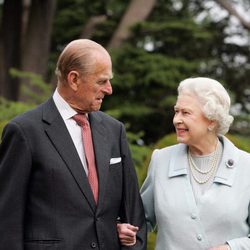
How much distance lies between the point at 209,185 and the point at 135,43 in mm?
8974

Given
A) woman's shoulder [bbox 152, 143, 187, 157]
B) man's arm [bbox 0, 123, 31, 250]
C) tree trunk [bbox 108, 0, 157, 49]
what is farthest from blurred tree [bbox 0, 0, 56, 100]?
man's arm [bbox 0, 123, 31, 250]

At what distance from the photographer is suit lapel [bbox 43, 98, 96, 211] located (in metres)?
3.26

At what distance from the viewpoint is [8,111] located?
8.47 meters

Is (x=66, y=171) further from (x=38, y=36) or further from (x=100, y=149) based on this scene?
(x=38, y=36)

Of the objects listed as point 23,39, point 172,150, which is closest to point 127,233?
point 172,150

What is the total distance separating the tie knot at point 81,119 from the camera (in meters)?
3.39

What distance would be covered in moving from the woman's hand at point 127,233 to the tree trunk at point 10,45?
9.49 metres

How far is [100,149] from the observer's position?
134 inches

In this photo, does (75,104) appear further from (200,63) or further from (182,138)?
(200,63)

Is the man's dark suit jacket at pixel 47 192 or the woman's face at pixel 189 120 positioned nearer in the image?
the man's dark suit jacket at pixel 47 192

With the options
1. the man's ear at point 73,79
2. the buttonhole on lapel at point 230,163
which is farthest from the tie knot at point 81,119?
the buttonhole on lapel at point 230,163

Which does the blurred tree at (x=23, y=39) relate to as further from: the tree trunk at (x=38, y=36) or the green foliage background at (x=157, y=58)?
the green foliage background at (x=157, y=58)

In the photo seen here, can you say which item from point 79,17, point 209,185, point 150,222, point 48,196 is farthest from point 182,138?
point 79,17

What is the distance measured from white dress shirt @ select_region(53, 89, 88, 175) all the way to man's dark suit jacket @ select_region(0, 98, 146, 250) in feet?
0.11
